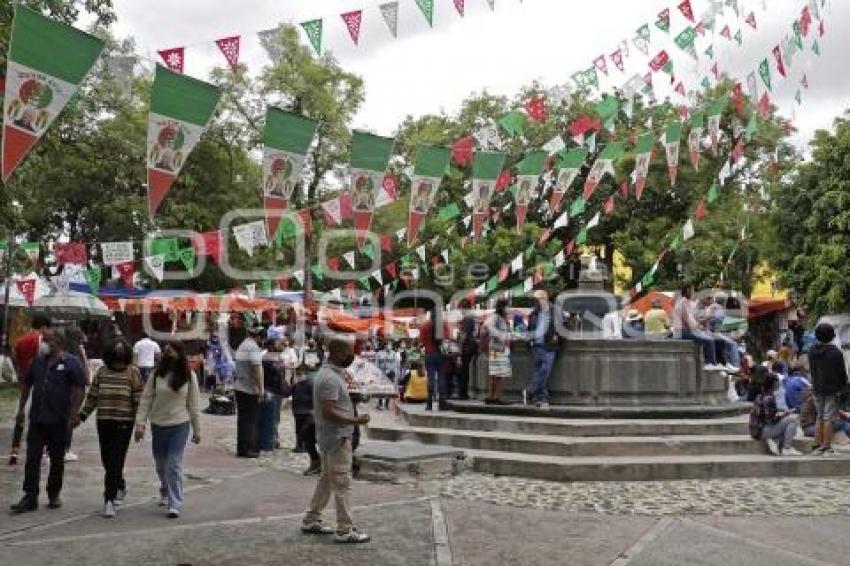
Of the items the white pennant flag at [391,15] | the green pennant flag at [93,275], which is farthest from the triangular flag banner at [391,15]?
the green pennant flag at [93,275]

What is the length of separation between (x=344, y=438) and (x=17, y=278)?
2091 centimetres

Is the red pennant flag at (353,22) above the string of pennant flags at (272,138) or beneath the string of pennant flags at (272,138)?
above

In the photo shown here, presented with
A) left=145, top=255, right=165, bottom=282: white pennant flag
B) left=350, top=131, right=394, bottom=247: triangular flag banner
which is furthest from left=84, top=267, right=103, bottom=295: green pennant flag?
left=350, top=131, right=394, bottom=247: triangular flag banner

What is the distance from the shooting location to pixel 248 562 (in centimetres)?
641

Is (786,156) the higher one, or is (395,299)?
(786,156)

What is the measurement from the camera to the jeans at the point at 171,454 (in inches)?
315

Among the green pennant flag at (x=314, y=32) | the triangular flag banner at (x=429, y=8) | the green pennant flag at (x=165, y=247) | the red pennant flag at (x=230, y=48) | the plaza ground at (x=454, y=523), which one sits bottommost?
the plaza ground at (x=454, y=523)

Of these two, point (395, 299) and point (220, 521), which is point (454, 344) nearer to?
point (220, 521)

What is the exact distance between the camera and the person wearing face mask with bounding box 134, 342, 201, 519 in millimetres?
8047

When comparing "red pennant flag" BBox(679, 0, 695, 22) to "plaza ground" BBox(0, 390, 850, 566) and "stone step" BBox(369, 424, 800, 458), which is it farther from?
"plaza ground" BBox(0, 390, 850, 566)

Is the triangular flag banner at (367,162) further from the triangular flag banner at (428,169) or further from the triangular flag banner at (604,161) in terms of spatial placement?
the triangular flag banner at (604,161)

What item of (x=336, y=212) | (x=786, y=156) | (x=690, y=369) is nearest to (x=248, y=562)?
(x=690, y=369)

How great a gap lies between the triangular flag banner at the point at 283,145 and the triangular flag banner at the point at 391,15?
179 cm

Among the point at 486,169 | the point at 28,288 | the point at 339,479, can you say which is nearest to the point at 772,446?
the point at 486,169
